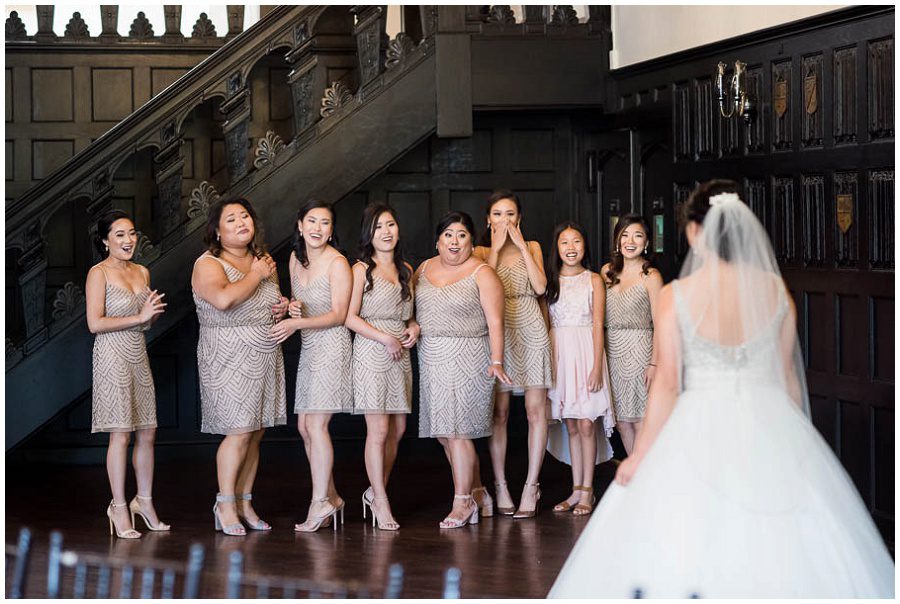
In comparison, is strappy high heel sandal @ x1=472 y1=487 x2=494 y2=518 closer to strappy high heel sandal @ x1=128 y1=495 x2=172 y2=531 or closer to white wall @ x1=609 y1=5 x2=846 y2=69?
strappy high heel sandal @ x1=128 y1=495 x2=172 y2=531

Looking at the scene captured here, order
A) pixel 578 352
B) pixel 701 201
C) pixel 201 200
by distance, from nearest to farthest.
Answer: pixel 701 201, pixel 578 352, pixel 201 200

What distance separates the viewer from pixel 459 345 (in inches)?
251

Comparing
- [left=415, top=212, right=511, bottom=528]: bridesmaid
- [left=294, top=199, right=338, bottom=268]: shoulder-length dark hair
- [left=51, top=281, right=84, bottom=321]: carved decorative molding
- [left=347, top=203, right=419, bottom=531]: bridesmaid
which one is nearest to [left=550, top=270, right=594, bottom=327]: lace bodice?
[left=415, top=212, right=511, bottom=528]: bridesmaid

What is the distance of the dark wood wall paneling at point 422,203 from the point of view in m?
8.59

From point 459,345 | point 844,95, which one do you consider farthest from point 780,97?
point 459,345

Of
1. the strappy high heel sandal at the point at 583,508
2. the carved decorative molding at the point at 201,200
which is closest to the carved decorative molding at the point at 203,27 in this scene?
the carved decorative molding at the point at 201,200

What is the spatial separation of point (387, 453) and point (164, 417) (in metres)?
2.61

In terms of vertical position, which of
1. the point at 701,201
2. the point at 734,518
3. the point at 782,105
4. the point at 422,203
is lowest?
the point at 734,518

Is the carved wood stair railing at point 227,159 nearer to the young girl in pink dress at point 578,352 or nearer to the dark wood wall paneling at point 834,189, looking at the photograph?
the young girl in pink dress at point 578,352

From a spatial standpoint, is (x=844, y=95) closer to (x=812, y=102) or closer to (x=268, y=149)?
(x=812, y=102)

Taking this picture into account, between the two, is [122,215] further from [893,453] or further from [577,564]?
[893,453]

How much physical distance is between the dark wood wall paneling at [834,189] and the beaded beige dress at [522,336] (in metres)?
1.31

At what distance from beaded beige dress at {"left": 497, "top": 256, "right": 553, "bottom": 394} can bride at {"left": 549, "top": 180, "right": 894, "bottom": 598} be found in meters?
2.34

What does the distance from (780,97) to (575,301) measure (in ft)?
4.84
